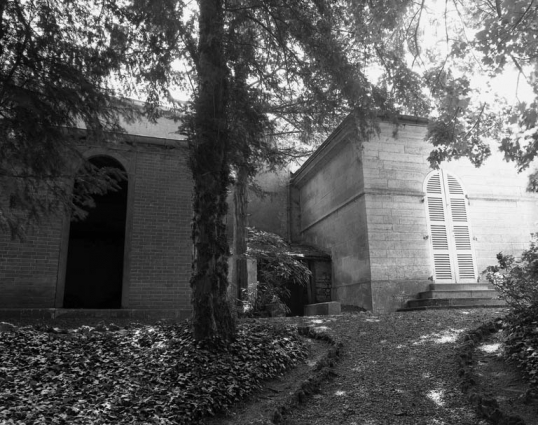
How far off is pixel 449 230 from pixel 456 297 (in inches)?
79.1

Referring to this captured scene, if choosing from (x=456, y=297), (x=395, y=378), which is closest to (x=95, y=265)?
(x=456, y=297)

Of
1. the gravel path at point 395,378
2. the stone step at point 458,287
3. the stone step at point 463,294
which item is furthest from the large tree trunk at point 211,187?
the stone step at point 458,287

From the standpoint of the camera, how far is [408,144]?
41.0ft

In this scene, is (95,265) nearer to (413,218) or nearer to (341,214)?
(341,214)

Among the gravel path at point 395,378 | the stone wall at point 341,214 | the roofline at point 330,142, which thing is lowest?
the gravel path at point 395,378

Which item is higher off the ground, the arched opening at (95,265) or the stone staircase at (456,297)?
the arched opening at (95,265)

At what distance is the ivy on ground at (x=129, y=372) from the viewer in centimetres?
405

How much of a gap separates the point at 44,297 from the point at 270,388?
5612 millimetres

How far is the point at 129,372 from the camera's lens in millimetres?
4906

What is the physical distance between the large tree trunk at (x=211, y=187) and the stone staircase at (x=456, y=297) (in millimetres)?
6783

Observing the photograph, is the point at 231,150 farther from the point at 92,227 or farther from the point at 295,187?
the point at 295,187

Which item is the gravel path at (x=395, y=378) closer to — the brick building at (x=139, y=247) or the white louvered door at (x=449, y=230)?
the brick building at (x=139, y=247)

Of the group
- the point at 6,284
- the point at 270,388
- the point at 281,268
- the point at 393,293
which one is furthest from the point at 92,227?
the point at 270,388

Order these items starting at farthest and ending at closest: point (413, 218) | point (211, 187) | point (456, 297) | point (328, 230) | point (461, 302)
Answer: point (328, 230), point (413, 218), point (456, 297), point (461, 302), point (211, 187)
